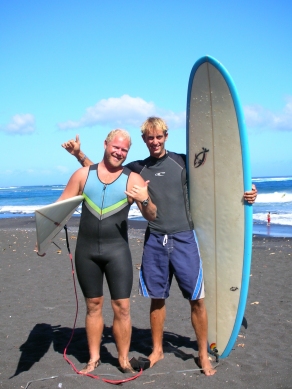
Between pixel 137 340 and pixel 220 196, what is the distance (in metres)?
1.60

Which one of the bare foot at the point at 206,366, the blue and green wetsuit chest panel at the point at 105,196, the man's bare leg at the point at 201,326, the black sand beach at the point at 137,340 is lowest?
the black sand beach at the point at 137,340

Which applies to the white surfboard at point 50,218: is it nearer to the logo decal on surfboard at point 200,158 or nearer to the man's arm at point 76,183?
the man's arm at point 76,183

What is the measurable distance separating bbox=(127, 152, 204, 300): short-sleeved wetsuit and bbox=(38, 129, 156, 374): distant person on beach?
0.55 ft

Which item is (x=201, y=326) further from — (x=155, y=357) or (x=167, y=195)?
(x=167, y=195)

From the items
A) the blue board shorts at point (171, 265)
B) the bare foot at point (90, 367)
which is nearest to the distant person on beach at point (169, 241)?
the blue board shorts at point (171, 265)

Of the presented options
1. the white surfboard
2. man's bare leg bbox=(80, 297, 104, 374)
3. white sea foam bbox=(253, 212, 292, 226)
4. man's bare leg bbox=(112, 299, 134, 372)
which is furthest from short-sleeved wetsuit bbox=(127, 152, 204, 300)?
white sea foam bbox=(253, 212, 292, 226)

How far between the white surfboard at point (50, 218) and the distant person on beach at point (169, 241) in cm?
60

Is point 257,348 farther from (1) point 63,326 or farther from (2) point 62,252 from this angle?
(2) point 62,252

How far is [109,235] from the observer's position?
323cm

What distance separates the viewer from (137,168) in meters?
3.45

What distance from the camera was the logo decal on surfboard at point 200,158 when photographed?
368 cm

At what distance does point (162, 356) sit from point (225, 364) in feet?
1.67

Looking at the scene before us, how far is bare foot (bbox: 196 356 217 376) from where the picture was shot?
3.26 m

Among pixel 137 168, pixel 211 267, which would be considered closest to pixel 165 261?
pixel 211 267
